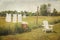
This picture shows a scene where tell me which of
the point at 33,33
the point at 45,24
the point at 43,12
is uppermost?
the point at 43,12

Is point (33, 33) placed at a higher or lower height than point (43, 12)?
lower

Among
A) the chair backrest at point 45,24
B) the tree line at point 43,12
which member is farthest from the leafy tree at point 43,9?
the chair backrest at point 45,24

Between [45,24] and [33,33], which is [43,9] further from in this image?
[33,33]

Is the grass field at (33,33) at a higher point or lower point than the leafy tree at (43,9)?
lower

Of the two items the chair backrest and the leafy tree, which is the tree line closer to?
the leafy tree

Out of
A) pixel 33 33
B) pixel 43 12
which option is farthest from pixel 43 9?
pixel 33 33

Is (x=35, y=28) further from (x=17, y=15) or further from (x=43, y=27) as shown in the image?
(x=17, y=15)

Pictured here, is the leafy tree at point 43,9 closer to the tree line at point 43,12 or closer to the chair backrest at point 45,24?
the tree line at point 43,12

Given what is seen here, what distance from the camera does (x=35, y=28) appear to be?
4.91ft

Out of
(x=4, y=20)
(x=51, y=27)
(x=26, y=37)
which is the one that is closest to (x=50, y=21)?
(x=51, y=27)

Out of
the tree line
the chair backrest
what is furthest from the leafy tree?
the chair backrest

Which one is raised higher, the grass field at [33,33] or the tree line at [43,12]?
the tree line at [43,12]

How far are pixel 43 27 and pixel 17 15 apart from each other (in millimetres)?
387

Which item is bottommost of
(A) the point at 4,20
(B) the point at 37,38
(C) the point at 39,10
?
(B) the point at 37,38
